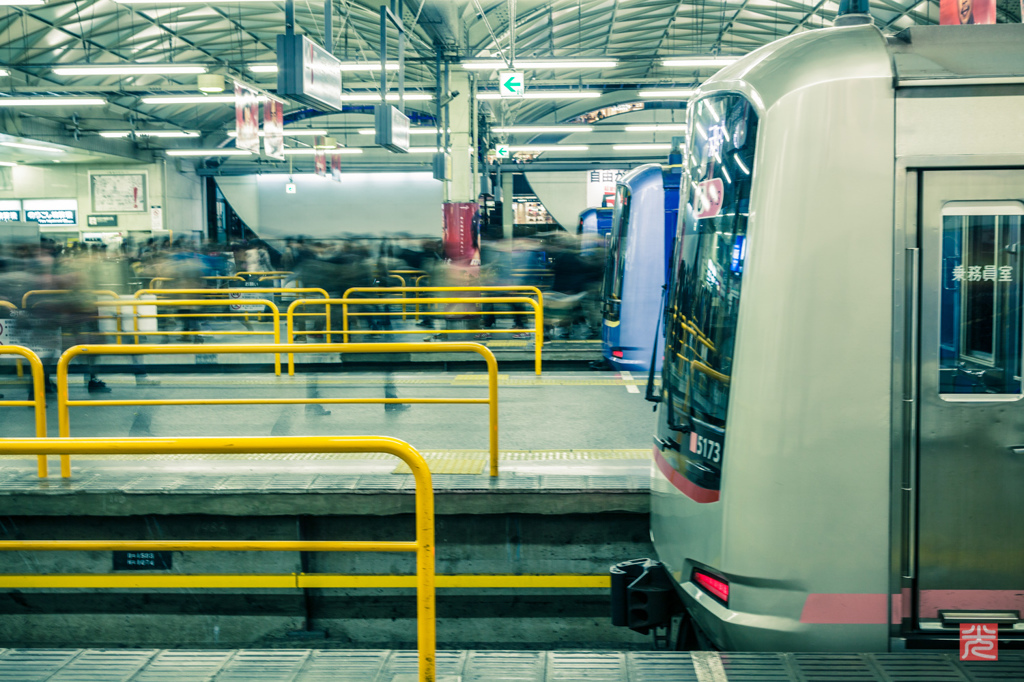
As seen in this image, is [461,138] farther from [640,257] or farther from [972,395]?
[972,395]

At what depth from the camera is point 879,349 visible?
3152 mm

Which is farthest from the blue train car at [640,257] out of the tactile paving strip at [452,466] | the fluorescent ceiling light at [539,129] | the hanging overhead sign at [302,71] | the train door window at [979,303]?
the fluorescent ceiling light at [539,129]

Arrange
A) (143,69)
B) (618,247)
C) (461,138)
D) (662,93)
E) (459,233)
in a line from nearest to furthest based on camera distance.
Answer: (618,247) < (143,69) < (662,93) < (459,233) < (461,138)

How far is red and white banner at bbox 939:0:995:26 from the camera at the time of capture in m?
6.51

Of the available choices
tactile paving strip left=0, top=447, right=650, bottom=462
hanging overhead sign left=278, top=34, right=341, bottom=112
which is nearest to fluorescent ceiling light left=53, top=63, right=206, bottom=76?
hanging overhead sign left=278, top=34, right=341, bottom=112

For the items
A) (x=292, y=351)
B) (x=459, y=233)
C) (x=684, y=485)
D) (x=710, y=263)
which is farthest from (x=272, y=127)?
(x=684, y=485)

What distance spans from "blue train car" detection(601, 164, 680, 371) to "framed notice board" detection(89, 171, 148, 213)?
99.3 feet

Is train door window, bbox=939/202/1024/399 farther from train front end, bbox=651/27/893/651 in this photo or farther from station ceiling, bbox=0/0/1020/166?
station ceiling, bbox=0/0/1020/166

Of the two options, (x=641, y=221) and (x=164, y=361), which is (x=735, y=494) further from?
(x=164, y=361)

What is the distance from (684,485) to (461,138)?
19.2 metres

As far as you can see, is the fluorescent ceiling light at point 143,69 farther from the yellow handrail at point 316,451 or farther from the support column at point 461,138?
the yellow handrail at point 316,451

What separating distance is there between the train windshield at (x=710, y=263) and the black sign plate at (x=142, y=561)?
3.47m

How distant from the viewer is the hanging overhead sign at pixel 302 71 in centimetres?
966

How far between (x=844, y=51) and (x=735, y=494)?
182 cm
